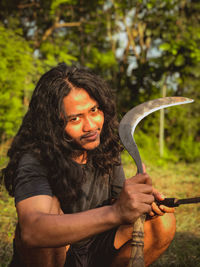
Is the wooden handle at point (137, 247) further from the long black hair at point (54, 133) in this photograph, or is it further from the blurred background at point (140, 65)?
the blurred background at point (140, 65)

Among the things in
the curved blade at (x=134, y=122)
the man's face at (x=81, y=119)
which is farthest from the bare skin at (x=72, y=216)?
the curved blade at (x=134, y=122)

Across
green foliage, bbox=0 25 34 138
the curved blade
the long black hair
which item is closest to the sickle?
the curved blade

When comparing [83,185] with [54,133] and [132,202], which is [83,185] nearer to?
[54,133]

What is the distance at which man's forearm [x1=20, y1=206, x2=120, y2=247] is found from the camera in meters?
1.13

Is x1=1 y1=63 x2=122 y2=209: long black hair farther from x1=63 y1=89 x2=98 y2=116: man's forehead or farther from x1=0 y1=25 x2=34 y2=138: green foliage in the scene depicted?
x1=0 y1=25 x2=34 y2=138: green foliage

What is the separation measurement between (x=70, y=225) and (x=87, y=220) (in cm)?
7

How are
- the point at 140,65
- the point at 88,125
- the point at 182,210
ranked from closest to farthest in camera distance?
the point at 88,125
the point at 182,210
the point at 140,65

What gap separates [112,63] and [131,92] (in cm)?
183

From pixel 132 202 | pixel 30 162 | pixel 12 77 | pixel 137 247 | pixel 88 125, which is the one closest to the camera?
pixel 132 202

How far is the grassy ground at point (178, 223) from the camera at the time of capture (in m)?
2.34

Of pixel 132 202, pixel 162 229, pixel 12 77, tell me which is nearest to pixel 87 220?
pixel 132 202

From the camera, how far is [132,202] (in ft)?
3.65

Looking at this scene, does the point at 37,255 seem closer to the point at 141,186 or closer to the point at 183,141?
the point at 141,186

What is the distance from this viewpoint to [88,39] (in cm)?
916
